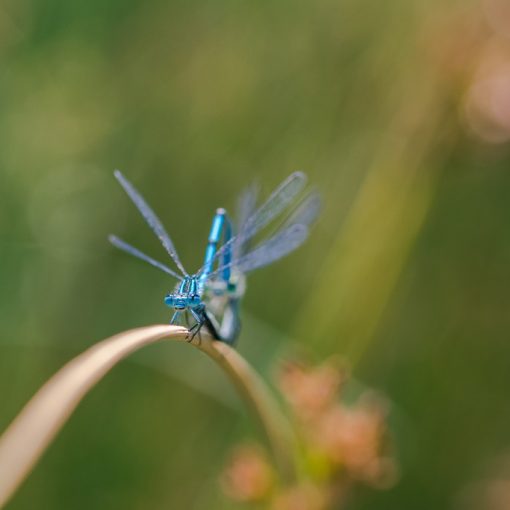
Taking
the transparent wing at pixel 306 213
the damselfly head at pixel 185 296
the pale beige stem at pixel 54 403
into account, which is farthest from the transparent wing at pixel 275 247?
the pale beige stem at pixel 54 403

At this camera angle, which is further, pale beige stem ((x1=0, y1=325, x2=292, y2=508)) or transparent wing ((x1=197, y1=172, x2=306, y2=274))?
transparent wing ((x1=197, y1=172, x2=306, y2=274))

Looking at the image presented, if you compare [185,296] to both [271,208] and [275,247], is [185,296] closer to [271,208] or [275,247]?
[275,247]

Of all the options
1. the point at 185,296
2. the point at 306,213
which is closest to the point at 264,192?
the point at 306,213

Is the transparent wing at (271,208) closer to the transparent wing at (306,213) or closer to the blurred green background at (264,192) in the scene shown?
the transparent wing at (306,213)

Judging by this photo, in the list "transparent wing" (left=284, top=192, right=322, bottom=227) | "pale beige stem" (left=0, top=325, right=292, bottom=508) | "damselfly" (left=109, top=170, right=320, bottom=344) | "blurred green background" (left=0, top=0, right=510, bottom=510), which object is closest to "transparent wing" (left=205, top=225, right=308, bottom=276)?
"damselfly" (left=109, top=170, right=320, bottom=344)

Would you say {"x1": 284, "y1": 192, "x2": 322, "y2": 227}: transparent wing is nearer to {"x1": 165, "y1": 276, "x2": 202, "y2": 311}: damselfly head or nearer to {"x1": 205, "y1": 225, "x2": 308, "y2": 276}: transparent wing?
{"x1": 205, "y1": 225, "x2": 308, "y2": 276}: transparent wing

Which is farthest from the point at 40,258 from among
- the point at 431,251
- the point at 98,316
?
the point at 431,251

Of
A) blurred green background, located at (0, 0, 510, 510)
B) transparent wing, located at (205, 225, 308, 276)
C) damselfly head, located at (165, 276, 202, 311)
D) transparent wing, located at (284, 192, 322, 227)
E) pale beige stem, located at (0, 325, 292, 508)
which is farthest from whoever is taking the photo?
blurred green background, located at (0, 0, 510, 510)

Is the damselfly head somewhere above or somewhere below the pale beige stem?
above
